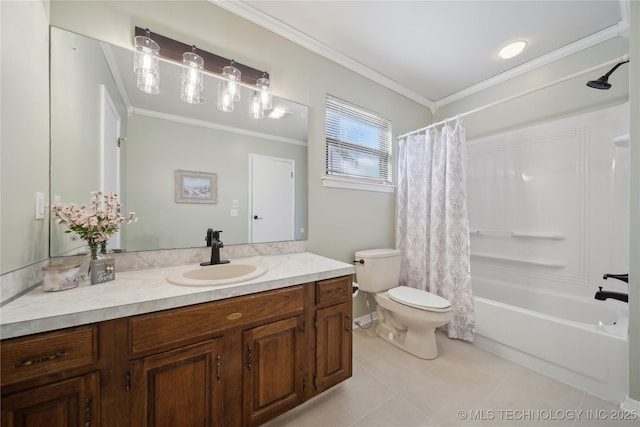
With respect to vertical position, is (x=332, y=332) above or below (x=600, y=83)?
below

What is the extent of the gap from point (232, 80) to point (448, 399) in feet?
8.16

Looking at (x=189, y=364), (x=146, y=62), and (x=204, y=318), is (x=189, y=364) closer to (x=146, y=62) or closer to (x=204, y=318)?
(x=204, y=318)

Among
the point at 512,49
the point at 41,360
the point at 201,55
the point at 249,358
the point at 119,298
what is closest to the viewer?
the point at 41,360

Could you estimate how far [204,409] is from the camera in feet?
3.19

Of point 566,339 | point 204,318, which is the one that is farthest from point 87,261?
point 566,339

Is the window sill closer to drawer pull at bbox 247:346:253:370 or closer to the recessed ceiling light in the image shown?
drawer pull at bbox 247:346:253:370

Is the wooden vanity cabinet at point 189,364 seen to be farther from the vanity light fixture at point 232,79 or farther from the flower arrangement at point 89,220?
the vanity light fixture at point 232,79

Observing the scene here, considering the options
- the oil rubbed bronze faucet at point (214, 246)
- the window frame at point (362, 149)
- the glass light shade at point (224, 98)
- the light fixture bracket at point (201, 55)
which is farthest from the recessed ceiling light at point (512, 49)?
the oil rubbed bronze faucet at point (214, 246)

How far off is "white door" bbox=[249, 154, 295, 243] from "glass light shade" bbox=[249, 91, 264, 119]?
29 centimetres

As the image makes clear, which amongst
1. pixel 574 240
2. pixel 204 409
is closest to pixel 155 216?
pixel 204 409

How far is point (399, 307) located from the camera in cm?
186

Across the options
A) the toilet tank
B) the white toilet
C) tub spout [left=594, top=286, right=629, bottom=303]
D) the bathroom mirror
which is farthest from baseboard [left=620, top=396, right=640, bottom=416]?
the bathroom mirror

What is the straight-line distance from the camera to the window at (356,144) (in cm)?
210

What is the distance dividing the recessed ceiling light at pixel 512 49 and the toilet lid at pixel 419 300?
7.29 feet
